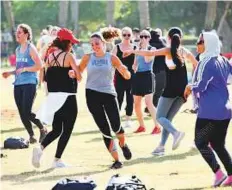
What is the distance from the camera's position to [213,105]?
8398mm

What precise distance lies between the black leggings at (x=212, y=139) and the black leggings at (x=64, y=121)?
205 cm

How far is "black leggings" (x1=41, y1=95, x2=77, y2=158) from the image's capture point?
9.95 metres

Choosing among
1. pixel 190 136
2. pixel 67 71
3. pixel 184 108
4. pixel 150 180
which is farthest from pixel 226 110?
pixel 184 108

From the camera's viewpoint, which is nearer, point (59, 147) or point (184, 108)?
point (59, 147)

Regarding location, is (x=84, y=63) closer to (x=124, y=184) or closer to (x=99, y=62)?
(x=99, y=62)

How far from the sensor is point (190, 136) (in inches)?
525

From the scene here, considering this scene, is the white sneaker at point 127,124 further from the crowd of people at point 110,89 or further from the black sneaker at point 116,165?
the black sneaker at point 116,165

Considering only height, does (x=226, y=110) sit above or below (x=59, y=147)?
above

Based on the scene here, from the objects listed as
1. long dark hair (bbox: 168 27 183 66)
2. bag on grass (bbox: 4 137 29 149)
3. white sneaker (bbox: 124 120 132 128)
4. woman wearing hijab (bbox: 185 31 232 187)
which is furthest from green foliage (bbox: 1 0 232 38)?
woman wearing hijab (bbox: 185 31 232 187)

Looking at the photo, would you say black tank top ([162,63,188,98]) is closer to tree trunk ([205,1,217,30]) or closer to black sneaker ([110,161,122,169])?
black sneaker ([110,161,122,169])

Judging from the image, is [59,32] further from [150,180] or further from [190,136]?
[190,136]

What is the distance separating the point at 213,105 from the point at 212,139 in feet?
1.29

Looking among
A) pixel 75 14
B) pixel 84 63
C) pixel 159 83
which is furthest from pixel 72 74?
pixel 75 14

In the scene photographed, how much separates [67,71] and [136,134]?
Answer: 4048 millimetres
